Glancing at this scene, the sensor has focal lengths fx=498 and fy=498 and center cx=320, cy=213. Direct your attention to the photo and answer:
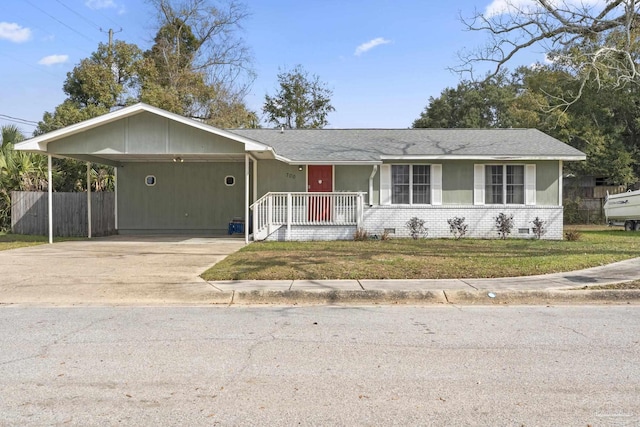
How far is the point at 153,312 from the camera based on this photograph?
724 cm

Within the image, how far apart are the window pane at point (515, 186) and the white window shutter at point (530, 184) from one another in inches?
5.5

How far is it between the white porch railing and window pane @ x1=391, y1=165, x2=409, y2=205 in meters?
1.81

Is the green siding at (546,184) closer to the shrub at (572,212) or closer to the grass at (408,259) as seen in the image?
the grass at (408,259)

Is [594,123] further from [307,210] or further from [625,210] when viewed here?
[307,210]

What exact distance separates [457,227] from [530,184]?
320 centimetres

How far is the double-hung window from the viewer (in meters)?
17.7

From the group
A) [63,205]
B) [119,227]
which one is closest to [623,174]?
[119,227]

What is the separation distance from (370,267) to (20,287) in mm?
6476

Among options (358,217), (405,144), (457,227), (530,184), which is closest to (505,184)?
(530,184)

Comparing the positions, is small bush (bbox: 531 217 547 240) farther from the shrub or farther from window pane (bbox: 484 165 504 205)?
the shrub

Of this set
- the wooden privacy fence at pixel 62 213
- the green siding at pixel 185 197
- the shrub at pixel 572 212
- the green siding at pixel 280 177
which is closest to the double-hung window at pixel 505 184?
the green siding at pixel 280 177

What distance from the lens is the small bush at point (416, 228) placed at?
17.0 m

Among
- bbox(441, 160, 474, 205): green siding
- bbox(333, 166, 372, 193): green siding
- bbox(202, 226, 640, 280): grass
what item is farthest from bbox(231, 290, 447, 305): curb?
bbox(441, 160, 474, 205): green siding

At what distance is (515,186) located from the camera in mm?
17812
